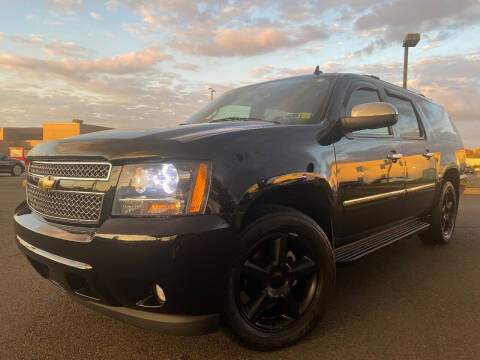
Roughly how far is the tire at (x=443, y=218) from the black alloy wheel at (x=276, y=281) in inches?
113

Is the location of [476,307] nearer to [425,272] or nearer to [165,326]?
[425,272]

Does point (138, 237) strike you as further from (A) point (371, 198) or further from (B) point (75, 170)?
(A) point (371, 198)

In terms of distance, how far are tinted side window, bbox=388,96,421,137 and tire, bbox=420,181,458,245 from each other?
102cm

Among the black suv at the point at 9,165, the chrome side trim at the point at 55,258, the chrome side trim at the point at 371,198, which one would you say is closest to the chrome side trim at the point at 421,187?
the chrome side trim at the point at 371,198

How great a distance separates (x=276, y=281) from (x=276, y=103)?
1523 millimetres

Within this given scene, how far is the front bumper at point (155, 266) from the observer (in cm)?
169

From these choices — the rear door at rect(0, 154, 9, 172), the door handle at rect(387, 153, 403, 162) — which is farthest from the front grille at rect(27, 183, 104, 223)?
the rear door at rect(0, 154, 9, 172)

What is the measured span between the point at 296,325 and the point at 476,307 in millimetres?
1529

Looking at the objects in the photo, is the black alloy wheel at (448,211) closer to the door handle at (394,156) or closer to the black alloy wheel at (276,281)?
the door handle at (394,156)

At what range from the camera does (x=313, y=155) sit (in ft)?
7.75

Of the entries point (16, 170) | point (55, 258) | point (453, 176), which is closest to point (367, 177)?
point (55, 258)

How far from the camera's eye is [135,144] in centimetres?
190

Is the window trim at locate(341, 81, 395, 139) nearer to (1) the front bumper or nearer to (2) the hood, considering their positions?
(2) the hood

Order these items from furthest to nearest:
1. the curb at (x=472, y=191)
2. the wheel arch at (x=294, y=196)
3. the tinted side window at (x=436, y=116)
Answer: the curb at (x=472, y=191), the tinted side window at (x=436, y=116), the wheel arch at (x=294, y=196)
